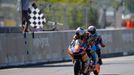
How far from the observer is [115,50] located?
33531 millimetres

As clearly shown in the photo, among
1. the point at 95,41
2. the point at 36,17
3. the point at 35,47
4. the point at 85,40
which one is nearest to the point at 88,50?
the point at 85,40

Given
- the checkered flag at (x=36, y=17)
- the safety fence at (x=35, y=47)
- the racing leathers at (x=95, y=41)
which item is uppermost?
the checkered flag at (x=36, y=17)

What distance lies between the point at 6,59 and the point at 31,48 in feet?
6.78

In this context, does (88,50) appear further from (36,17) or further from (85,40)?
(36,17)

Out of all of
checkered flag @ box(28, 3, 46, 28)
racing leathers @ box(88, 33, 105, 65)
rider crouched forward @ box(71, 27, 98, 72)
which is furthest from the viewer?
checkered flag @ box(28, 3, 46, 28)

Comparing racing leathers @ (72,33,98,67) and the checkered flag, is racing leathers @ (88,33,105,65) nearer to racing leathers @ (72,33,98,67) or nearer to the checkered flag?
racing leathers @ (72,33,98,67)

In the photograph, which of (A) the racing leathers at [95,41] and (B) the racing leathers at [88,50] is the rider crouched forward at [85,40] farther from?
(A) the racing leathers at [95,41]

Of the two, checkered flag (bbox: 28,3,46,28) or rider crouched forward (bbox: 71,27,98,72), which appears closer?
rider crouched forward (bbox: 71,27,98,72)

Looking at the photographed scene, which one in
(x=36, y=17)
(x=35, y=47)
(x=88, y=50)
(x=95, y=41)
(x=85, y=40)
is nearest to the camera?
(x=85, y=40)

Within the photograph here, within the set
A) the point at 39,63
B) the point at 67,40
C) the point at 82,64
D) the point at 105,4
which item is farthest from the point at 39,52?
the point at 105,4

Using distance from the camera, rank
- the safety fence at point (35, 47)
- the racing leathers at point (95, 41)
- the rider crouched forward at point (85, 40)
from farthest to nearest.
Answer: the safety fence at point (35, 47), the racing leathers at point (95, 41), the rider crouched forward at point (85, 40)

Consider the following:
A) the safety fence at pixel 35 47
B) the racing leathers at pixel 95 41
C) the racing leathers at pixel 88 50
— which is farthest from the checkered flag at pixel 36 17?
the racing leathers at pixel 88 50

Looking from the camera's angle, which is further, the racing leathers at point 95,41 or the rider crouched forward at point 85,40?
the racing leathers at point 95,41

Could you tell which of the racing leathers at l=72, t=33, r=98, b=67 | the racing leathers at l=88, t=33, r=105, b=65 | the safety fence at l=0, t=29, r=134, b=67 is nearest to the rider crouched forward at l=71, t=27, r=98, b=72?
the racing leathers at l=72, t=33, r=98, b=67
